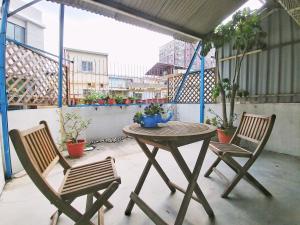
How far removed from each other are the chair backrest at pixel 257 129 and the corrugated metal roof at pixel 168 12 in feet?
6.28

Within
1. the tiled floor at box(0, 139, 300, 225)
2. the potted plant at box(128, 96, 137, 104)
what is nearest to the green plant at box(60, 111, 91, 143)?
Result: the tiled floor at box(0, 139, 300, 225)

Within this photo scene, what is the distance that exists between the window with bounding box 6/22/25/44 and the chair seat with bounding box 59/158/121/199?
7492mm

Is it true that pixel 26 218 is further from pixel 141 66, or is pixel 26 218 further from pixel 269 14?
pixel 269 14

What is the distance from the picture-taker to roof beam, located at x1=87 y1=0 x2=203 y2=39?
2.38 m

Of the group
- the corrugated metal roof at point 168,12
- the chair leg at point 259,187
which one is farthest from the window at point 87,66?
the chair leg at point 259,187

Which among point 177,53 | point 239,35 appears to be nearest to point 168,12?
point 239,35

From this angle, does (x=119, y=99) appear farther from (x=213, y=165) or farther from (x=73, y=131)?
(x=213, y=165)

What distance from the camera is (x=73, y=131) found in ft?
11.8

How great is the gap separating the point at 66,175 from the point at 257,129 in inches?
76.2

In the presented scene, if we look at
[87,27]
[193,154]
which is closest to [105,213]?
[193,154]

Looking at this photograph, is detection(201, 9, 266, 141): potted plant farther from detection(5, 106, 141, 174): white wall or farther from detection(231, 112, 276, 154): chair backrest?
detection(5, 106, 141, 174): white wall

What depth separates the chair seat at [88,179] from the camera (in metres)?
1.07

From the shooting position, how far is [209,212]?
4.85 feet

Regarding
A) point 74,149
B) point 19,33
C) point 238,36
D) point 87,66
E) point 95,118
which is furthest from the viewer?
point 19,33
